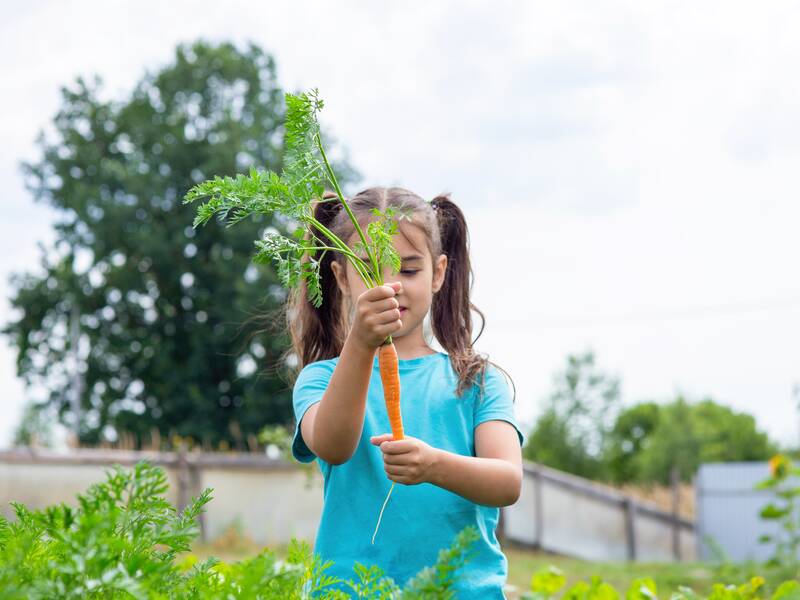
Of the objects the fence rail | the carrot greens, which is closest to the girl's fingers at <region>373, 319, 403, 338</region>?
the carrot greens

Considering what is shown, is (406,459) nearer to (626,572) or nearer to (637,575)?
(637,575)

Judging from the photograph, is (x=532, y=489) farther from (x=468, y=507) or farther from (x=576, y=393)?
(x=468, y=507)

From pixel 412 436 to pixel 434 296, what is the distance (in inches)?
23.8

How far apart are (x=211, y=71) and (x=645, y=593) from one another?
94.6 feet

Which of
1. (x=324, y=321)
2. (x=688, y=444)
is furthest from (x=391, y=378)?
(x=688, y=444)

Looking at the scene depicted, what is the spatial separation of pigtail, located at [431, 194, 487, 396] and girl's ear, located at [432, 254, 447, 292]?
0.33 ft

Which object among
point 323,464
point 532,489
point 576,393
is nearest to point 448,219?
point 323,464

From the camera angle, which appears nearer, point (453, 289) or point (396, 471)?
point (396, 471)

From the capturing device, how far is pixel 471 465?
1.95 meters

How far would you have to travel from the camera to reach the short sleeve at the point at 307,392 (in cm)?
231

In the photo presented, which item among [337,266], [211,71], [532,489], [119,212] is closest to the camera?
[337,266]

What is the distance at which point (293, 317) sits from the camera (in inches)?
113

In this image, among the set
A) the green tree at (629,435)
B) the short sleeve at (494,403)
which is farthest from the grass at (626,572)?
the green tree at (629,435)

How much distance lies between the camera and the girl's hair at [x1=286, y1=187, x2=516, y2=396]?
8.63 ft
